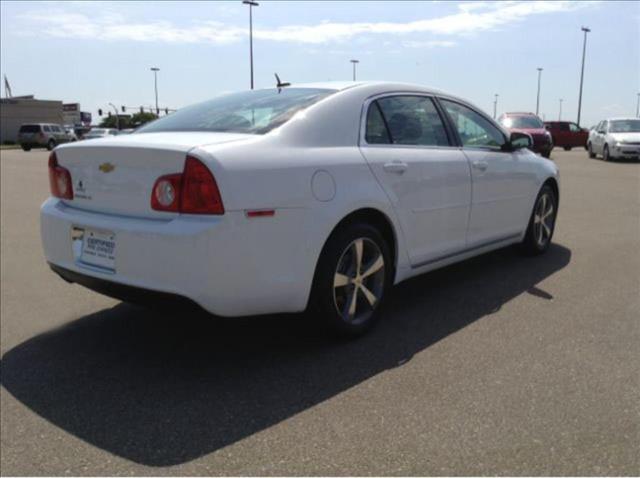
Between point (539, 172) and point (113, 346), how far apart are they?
3.92 meters

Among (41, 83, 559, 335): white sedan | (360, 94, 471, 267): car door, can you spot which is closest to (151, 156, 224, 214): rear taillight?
(41, 83, 559, 335): white sedan

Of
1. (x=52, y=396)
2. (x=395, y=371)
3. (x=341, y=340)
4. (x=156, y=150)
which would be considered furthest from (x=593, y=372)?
(x=52, y=396)

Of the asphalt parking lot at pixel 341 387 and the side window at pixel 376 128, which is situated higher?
the side window at pixel 376 128

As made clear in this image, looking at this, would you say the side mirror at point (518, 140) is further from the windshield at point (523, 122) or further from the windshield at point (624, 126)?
the windshield at point (624, 126)

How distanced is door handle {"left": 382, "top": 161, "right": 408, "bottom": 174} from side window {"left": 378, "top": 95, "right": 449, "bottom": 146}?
0.62ft

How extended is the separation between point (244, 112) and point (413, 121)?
119 cm

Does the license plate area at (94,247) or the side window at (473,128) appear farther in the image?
the side window at (473,128)

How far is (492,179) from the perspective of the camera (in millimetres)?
4824

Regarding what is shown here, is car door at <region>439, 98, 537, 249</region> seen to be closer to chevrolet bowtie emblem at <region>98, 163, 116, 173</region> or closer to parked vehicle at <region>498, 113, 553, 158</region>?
chevrolet bowtie emblem at <region>98, 163, 116, 173</region>

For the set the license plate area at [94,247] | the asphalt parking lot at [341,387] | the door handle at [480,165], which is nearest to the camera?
the asphalt parking lot at [341,387]

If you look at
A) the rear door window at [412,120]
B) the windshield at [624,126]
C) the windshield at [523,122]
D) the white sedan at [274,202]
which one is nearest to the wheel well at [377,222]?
the white sedan at [274,202]

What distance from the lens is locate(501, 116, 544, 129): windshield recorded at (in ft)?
70.5

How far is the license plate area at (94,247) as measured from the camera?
3.21 meters

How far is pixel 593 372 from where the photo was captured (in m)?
3.26
